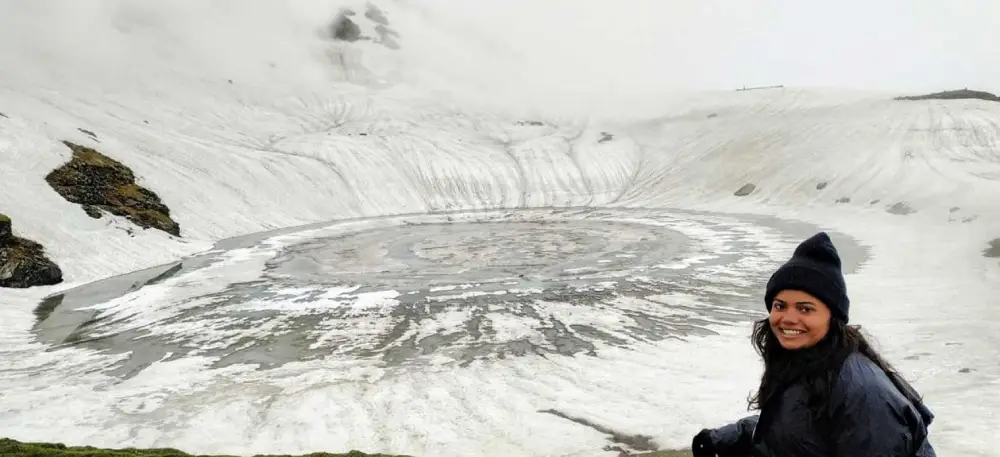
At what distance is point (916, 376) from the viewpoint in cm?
1033

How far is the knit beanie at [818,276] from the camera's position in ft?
9.66

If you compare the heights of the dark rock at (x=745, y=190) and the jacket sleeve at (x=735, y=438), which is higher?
the jacket sleeve at (x=735, y=438)

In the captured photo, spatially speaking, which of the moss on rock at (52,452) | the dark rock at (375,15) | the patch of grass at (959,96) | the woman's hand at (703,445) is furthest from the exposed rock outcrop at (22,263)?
the dark rock at (375,15)

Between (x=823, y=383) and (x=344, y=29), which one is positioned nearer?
(x=823, y=383)

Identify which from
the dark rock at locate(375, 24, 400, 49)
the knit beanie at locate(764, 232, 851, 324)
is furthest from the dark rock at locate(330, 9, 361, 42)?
the knit beanie at locate(764, 232, 851, 324)

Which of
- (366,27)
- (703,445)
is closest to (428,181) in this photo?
(703,445)

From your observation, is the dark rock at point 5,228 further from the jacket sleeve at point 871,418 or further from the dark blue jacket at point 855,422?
the jacket sleeve at point 871,418

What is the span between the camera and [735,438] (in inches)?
135

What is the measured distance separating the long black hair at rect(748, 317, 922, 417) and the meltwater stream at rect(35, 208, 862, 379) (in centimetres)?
984

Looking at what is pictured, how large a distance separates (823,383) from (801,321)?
11.7 inches

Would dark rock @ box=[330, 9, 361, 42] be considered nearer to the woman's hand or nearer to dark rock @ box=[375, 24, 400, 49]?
dark rock @ box=[375, 24, 400, 49]

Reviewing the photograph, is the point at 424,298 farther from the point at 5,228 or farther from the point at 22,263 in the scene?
the point at 5,228

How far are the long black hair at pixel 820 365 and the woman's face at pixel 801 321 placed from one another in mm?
37

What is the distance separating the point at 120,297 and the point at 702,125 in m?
56.1
